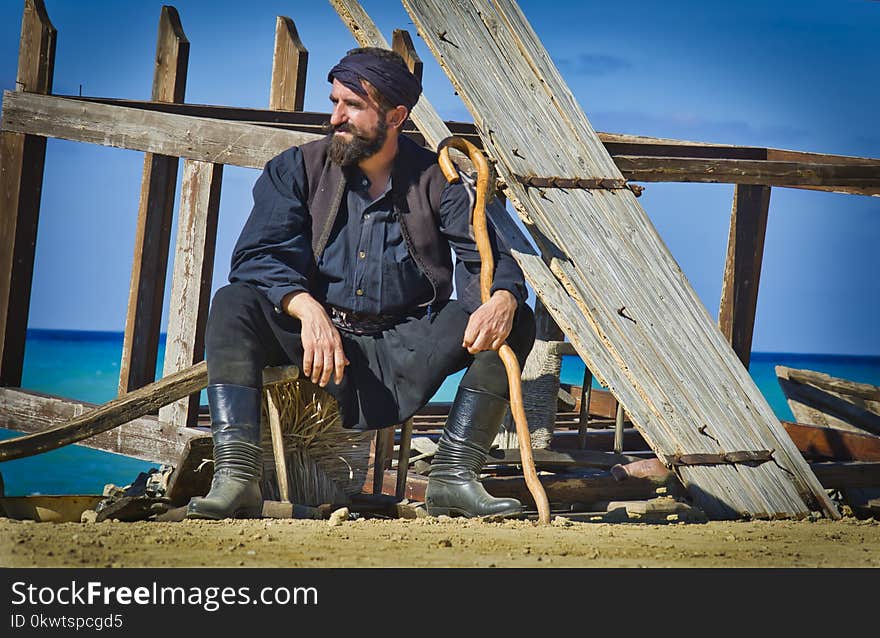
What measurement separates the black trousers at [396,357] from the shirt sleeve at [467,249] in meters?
0.08

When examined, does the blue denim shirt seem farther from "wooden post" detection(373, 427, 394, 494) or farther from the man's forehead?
"wooden post" detection(373, 427, 394, 494)

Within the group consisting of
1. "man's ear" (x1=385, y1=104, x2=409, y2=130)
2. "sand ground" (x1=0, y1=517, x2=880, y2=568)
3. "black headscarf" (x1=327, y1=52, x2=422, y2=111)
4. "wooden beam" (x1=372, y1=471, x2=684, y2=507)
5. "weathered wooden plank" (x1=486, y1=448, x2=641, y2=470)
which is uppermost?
"black headscarf" (x1=327, y1=52, x2=422, y2=111)

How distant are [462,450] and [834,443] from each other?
3357 mm

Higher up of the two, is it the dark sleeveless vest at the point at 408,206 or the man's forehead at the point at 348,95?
the man's forehead at the point at 348,95

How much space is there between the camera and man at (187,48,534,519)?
4160mm

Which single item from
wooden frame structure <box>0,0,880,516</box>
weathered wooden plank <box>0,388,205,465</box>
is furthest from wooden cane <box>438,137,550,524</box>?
weathered wooden plank <box>0,388,205,465</box>

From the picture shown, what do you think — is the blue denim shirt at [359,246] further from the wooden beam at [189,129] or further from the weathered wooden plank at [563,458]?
the weathered wooden plank at [563,458]

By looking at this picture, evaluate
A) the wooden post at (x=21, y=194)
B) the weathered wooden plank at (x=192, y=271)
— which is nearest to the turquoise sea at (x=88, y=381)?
the wooden post at (x=21, y=194)

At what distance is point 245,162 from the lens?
18.8ft

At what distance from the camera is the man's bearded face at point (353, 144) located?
4359mm

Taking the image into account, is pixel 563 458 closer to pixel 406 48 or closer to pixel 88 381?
pixel 406 48

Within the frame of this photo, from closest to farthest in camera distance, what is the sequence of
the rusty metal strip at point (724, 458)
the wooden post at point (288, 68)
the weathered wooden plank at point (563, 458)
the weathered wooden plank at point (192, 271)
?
the rusty metal strip at point (724, 458), the weathered wooden plank at point (563, 458), the weathered wooden plank at point (192, 271), the wooden post at point (288, 68)

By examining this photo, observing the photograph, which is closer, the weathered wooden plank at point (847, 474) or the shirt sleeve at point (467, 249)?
the shirt sleeve at point (467, 249)

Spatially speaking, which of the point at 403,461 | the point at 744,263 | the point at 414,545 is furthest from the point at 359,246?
the point at 744,263
